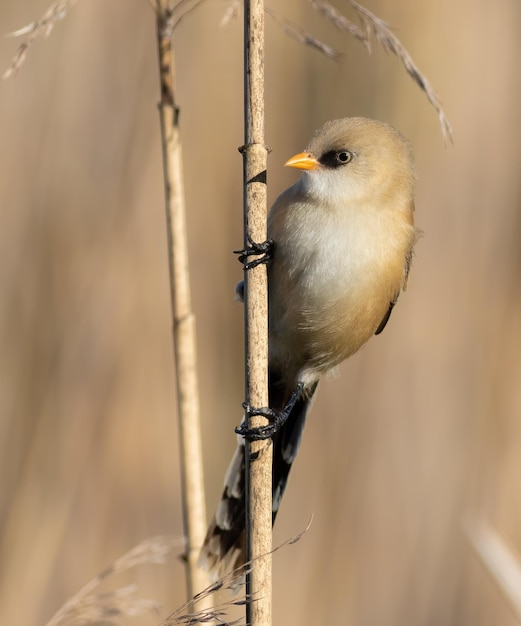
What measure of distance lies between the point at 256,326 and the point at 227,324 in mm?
1788

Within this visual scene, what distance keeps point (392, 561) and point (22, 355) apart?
1.83 m

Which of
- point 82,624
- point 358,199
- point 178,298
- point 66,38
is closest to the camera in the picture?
point 82,624

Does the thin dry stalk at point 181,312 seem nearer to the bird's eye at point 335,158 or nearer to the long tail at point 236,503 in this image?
the long tail at point 236,503

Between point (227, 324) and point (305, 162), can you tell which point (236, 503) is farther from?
point (227, 324)

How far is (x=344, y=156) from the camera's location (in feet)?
8.27

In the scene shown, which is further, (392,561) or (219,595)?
(392,561)

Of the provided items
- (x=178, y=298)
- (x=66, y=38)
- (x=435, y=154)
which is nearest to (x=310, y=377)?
(x=178, y=298)

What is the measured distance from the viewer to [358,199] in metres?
2.50

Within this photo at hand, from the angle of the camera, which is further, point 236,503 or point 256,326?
point 236,503

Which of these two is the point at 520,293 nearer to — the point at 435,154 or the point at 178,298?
the point at 435,154

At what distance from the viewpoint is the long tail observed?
7.76 feet

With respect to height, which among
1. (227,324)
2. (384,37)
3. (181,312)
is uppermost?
(227,324)

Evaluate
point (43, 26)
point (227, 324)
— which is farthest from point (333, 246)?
point (227, 324)

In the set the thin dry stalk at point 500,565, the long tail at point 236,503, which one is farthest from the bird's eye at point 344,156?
the thin dry stalk at point 500,565
